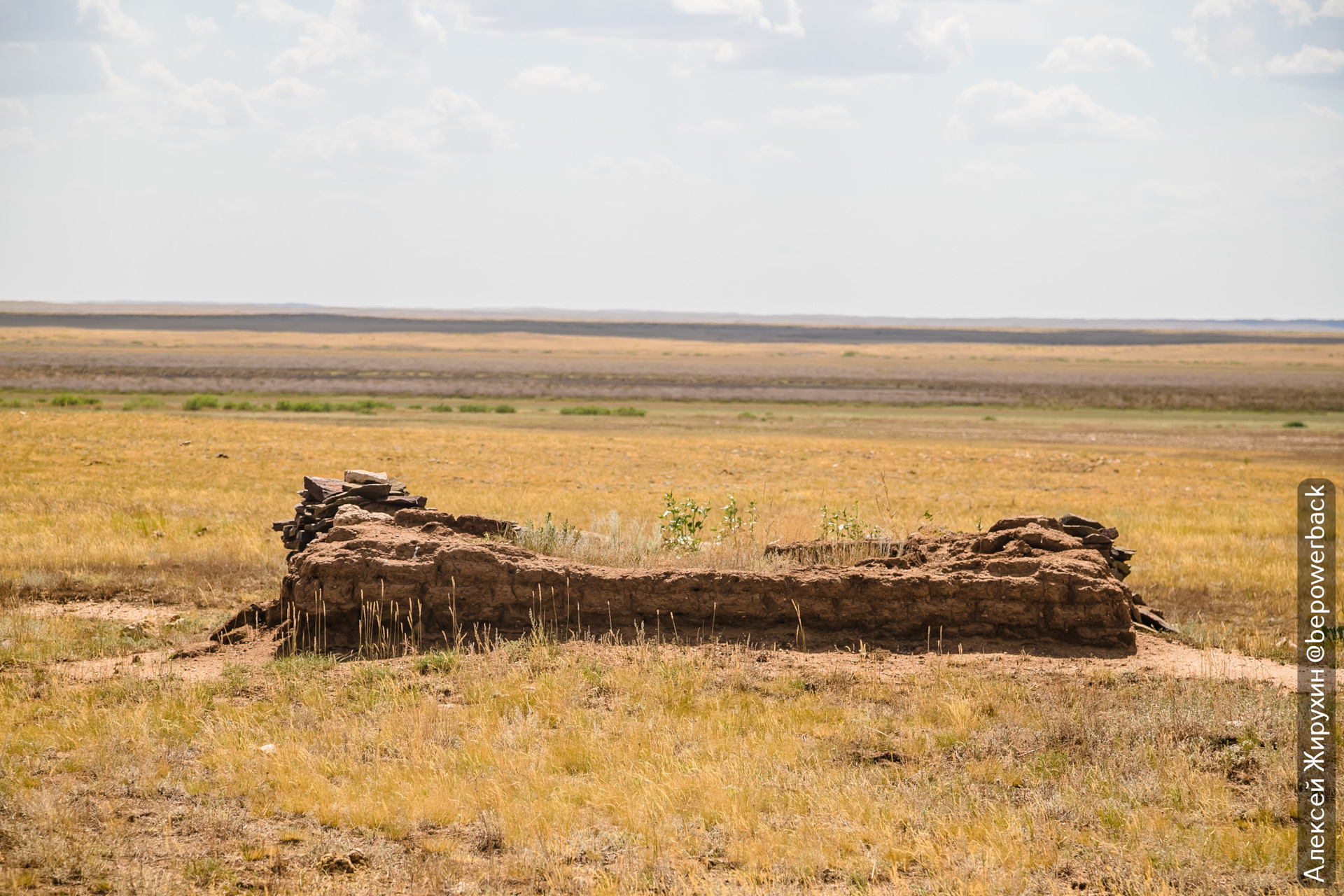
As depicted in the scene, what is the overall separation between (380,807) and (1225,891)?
16.4 ft

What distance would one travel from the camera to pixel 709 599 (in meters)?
11.1

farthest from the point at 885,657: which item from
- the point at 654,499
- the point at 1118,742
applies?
the point at 654,499

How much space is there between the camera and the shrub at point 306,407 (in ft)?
169

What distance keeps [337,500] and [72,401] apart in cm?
4352

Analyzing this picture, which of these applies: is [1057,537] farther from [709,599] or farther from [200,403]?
[200,403]

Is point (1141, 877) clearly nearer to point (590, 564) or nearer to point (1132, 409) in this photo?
point (590, 564)

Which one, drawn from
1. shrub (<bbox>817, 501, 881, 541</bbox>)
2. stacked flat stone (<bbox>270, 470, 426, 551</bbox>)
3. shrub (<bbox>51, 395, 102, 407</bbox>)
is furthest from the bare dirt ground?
shrub (<bbox>817, 501, 881, 541</bbox>)

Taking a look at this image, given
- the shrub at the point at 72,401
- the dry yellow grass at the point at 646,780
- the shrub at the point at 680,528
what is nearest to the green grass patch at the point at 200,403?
the shrub at the point at 72,401

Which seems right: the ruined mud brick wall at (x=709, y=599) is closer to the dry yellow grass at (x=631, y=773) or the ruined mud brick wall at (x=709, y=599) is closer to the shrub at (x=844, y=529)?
the dry yellow grass at (x=631, y=773)

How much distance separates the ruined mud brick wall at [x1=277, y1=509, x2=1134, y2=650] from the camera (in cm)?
1081

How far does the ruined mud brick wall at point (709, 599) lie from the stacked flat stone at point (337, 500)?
2238mm

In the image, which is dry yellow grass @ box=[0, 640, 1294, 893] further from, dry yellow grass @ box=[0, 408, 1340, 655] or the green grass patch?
the green grass patch

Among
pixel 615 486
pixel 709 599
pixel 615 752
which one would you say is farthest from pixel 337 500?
pixel 615 486

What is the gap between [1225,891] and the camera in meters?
5.85
